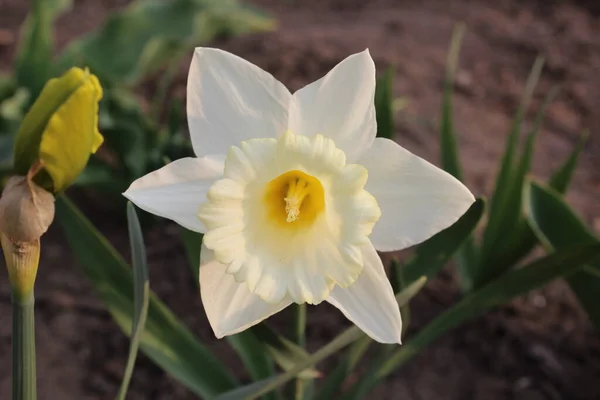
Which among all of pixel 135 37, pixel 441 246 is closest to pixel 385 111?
pixel 441 246

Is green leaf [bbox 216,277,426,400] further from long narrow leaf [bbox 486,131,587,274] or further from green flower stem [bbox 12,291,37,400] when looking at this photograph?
long narrow leaf [bbox 486,131,587,274]

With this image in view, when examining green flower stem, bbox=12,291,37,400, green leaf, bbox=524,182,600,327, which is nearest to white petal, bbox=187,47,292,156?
green flower stem, bbox=12,291,37,400

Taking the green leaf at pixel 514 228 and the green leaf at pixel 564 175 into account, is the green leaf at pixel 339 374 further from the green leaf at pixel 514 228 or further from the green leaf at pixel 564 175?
the green leaf at pixel 564 175

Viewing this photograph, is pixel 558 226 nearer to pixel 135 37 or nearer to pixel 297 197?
pixel 297 197

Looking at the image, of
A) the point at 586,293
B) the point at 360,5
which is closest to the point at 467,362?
the point at 586,293

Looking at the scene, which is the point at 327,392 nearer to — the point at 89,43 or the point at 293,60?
the point at 89,43
